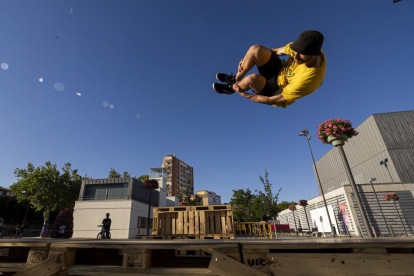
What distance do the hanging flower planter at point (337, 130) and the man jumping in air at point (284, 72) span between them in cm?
721

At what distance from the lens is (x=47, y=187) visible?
31406 mm

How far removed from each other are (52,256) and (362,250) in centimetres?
414

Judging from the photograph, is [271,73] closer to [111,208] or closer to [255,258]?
[255,258]

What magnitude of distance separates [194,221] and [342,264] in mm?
8042

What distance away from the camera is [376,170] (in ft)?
102

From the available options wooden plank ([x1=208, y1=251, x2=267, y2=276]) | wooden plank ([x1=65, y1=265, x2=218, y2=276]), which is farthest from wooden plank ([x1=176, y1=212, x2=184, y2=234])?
wooden plank ([x1=208, y1=251, x2=267, y2=276])

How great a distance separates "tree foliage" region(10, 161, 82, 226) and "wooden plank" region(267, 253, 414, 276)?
3877 cm

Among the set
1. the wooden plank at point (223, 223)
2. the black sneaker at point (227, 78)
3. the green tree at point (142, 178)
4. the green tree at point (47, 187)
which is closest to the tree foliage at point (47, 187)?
the green tree at point (47, 187)

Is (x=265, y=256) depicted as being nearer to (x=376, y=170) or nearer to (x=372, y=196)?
(x=372, y=196)

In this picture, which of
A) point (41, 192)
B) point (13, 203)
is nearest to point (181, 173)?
point (13, 203)

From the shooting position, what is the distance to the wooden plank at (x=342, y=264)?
87.7 inches

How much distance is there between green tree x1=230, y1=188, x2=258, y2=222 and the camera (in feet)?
108

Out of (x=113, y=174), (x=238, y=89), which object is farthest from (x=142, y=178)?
(x=238, y=89)

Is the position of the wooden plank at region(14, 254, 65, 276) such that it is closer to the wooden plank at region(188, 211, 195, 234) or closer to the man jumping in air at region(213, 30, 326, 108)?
the man jumping in air at region(213, 30, 326, 108)
